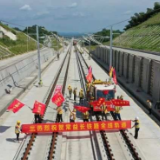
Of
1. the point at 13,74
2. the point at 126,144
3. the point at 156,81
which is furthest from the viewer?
the point at 13,74

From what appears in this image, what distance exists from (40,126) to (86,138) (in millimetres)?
3234

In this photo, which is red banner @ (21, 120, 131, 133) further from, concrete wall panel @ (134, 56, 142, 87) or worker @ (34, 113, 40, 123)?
concrete wall panel @ (134, 56, 142, 87)

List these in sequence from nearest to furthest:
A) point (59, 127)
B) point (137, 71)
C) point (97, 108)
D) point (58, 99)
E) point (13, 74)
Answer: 1. point (59, 127)
2. point (58, 99)
3. point (97, 108)
4. point (137, 71)
5. point (13, 74)

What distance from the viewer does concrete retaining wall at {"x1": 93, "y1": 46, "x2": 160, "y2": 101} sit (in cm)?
2758

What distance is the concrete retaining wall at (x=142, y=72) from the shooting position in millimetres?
27578

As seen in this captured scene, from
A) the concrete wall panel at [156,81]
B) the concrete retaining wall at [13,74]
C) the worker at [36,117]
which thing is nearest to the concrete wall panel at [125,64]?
the concrete wall panel at [156,81]

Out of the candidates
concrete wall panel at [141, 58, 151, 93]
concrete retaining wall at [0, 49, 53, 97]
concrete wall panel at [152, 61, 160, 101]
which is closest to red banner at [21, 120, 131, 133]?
concrete wall panel at [152, 61, 160, 101]

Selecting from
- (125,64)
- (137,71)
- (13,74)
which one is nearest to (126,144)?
(137,71)

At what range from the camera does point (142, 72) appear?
3331 cm

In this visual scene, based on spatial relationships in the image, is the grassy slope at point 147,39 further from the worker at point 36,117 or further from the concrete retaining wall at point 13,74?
the worker at point 36,117

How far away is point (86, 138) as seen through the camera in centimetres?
1869

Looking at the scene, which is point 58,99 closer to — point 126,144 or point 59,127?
point 59,127

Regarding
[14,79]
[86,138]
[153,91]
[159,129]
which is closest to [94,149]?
[86,138]

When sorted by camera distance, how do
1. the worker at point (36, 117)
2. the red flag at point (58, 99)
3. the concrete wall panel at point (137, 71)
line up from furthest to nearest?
the concrete wall panel at point (137, 71), the red flag at point (58, 99), the worker at point (36, 117)
